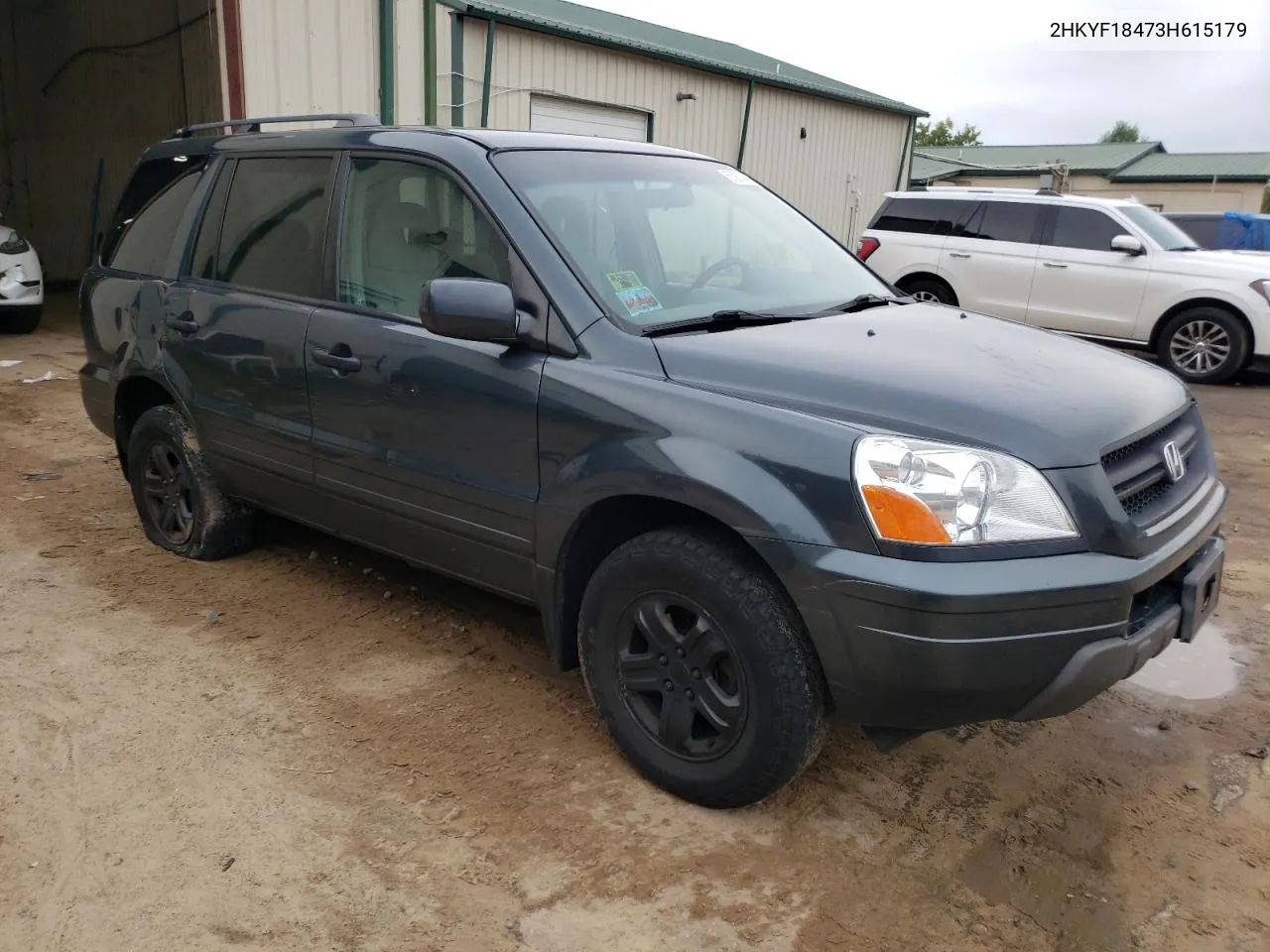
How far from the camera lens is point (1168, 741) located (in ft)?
10.8

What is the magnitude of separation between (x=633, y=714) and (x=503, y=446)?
2.89 ft

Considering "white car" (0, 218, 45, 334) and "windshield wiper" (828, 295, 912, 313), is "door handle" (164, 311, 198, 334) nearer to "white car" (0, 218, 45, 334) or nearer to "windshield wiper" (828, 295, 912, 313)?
"windshield wiper" (828, 295, 912, 313)

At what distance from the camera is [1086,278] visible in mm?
10805

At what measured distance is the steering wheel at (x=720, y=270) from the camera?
3.35 meters

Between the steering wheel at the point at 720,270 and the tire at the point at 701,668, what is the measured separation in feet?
3.21

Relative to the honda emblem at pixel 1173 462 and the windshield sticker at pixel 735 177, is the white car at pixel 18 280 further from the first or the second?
the honda emblem at pixel 1173 462

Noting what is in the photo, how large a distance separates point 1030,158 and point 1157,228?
1291 inches

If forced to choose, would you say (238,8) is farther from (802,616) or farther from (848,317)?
(802,616)

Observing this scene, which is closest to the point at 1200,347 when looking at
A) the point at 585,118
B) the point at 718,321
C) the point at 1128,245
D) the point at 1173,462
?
the point at 1128,245

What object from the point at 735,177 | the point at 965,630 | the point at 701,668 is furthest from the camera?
the point at 735,177

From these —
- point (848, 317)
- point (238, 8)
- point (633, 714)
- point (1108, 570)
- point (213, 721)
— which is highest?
point (238, 8)

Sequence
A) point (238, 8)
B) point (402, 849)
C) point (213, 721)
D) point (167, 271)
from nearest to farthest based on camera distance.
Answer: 1. point (402, 849)
2. point (213, 721)
3. point (167, 271)
4. point (238, 8)

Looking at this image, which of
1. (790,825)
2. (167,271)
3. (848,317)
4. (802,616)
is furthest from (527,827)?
(167,271)

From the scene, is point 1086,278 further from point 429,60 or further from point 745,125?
point 429,60
